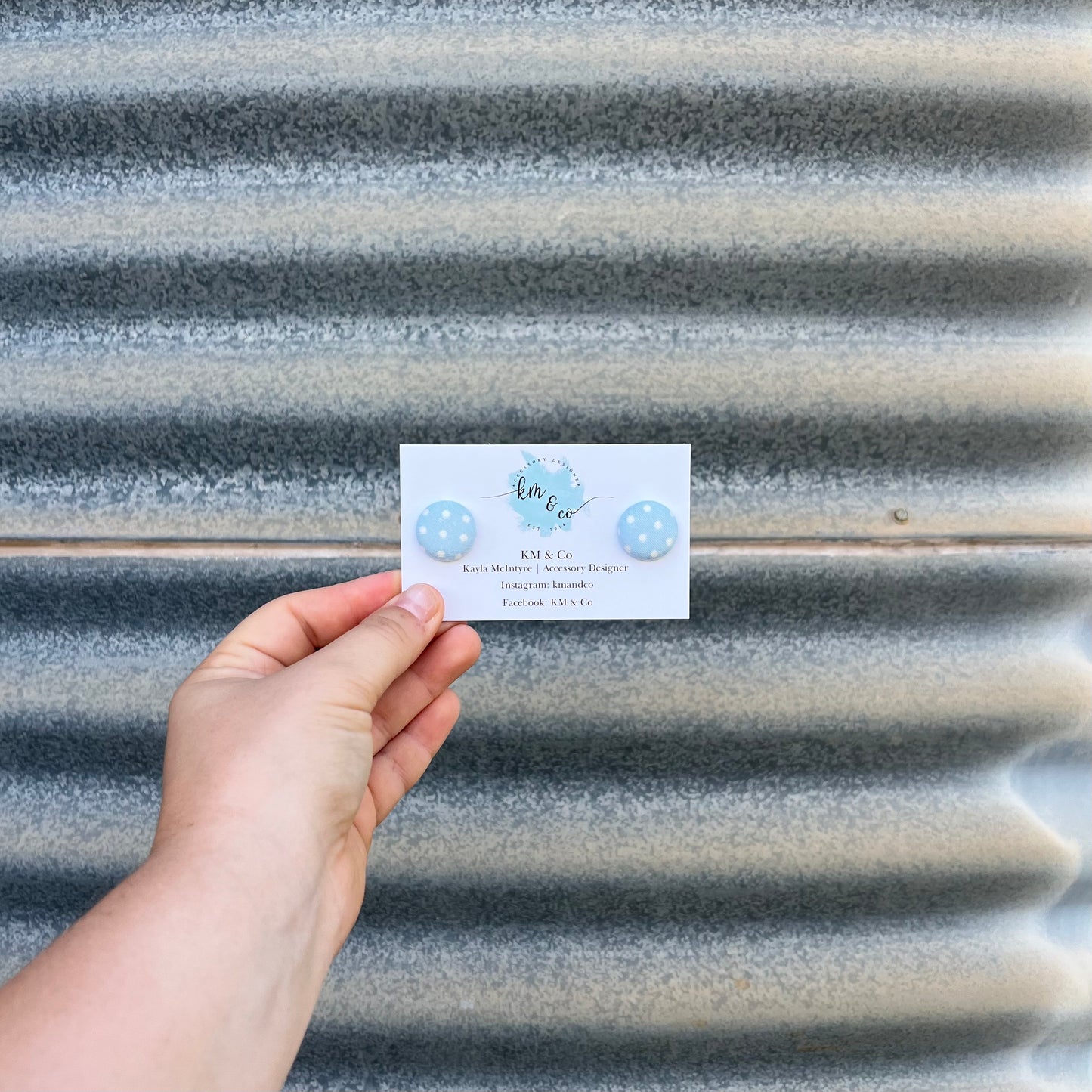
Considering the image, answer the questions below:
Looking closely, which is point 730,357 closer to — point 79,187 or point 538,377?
point 538,377

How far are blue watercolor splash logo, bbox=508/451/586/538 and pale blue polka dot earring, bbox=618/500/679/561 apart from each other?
0.05 metres

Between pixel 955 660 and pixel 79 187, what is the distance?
1001 mm

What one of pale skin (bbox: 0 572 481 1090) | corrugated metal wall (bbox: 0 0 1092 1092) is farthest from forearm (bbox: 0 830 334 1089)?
corrugated metal wall (bbox: 0 0 1092 1092)

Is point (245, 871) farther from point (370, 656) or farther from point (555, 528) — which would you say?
point (555, 528)

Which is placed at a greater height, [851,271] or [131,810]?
[851,271]


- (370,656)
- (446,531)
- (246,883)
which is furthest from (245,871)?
(446,531)

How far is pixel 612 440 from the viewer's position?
0.75 m

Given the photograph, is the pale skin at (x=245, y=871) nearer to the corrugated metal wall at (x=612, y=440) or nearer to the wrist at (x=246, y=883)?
the wrist at (x=246, y=883)

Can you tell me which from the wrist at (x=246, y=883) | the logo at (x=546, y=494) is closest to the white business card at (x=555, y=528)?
the logo at (x=546, y=494)

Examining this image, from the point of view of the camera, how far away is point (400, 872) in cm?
80

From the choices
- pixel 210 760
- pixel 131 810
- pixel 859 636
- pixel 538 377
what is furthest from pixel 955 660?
pixel 131 810

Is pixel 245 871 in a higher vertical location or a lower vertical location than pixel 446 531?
lower

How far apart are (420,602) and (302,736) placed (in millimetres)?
153

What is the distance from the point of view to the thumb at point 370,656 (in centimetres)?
58
